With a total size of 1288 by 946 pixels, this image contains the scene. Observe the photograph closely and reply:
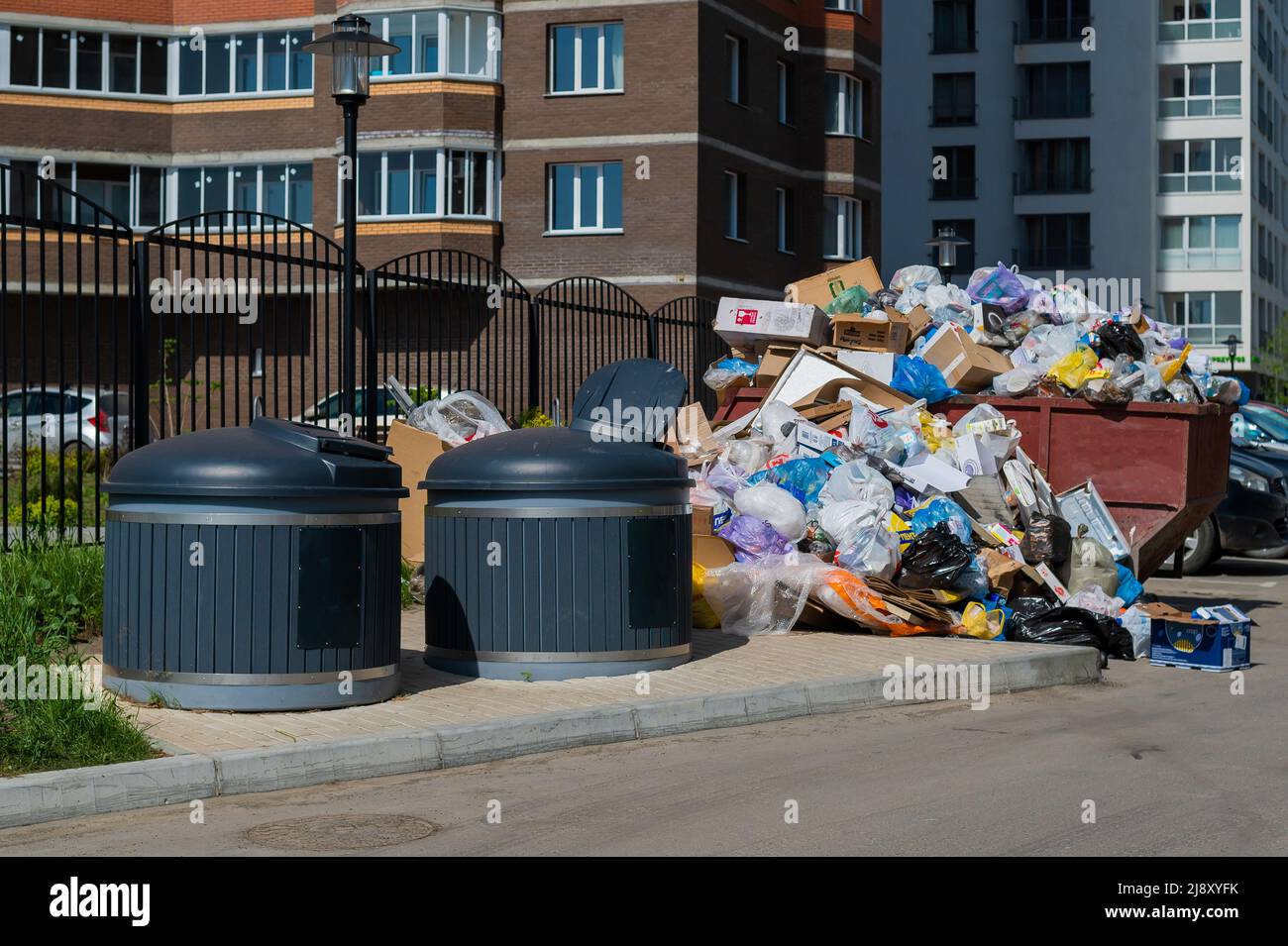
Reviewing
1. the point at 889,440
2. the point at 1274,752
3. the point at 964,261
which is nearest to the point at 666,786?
the point at 1274,752

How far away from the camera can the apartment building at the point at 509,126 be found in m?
34.0

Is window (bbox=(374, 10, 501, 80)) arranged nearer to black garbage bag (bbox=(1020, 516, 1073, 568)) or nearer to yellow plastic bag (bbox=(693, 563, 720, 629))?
black garbage bag (bbox=(1020, 516, 1073, 568))

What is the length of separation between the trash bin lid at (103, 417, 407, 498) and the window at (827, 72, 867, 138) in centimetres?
3231

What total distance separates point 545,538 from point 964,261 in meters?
56.4

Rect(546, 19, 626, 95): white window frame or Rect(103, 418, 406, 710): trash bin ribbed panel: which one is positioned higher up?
Rect(546, 19, 626, 95): white window frame

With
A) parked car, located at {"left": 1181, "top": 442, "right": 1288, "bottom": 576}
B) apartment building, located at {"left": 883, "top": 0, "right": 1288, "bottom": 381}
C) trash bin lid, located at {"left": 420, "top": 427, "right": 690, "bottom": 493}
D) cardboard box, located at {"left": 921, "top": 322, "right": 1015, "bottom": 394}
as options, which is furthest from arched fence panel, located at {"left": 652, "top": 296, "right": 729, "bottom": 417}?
apartment building, located at {"left": 883, "top": 0, "right": 1288, "bottom": 381}

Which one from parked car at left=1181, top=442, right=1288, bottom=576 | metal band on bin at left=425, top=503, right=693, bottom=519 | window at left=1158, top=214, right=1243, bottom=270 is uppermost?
window at left=1158, top=214, right=1243, bottom=270

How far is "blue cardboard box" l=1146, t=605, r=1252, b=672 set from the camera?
11.4m

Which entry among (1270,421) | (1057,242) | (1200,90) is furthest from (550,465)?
(1200,90)


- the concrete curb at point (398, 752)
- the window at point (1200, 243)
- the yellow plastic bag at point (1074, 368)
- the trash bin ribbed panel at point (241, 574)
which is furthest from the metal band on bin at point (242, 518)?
the window at point (1200, 243)

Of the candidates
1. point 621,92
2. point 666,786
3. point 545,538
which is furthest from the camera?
point 621,92

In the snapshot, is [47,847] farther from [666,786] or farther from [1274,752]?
[1274,752]

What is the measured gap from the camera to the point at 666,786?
7.16m

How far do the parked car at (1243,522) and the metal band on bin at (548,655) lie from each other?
33.8ft
